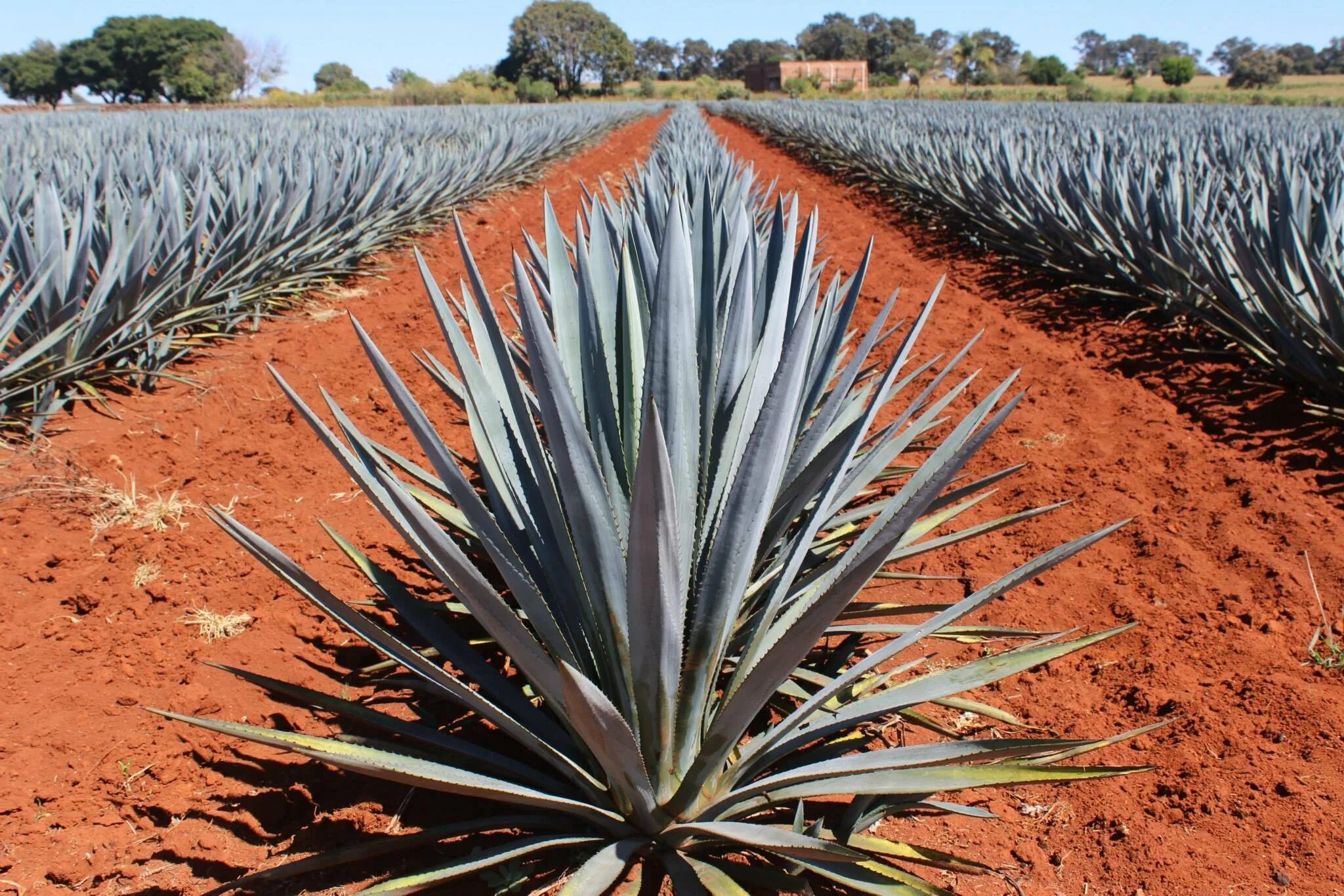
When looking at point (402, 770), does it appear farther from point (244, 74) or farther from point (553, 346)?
point (244, 74)

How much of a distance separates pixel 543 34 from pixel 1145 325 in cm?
8166

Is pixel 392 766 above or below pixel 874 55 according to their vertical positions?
below

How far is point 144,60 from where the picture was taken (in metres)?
67.8

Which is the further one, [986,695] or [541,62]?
[541,62]

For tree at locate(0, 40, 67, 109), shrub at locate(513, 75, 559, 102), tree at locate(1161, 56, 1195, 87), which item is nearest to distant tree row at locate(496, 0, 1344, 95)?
tree at locate(1161, 56, 1195, 87)

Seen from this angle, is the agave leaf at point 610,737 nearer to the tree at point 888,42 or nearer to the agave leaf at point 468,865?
the agave leaf at point 468,865

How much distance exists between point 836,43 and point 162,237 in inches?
4336

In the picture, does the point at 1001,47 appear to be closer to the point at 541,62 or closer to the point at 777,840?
the point at 541,62

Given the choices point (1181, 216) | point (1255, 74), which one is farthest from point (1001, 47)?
point (1181, 216)

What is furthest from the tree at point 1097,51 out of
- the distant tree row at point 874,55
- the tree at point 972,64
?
the tree at point 972,64

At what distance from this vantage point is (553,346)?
117 cm

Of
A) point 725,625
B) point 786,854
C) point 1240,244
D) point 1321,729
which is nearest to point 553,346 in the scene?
point 725,625

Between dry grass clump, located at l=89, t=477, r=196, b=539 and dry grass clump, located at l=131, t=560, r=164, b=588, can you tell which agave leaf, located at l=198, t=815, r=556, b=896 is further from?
dry grass clump, located at l=89, t=477, r=196, b=539

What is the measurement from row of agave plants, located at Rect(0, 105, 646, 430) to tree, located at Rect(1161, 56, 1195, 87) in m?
59.2
